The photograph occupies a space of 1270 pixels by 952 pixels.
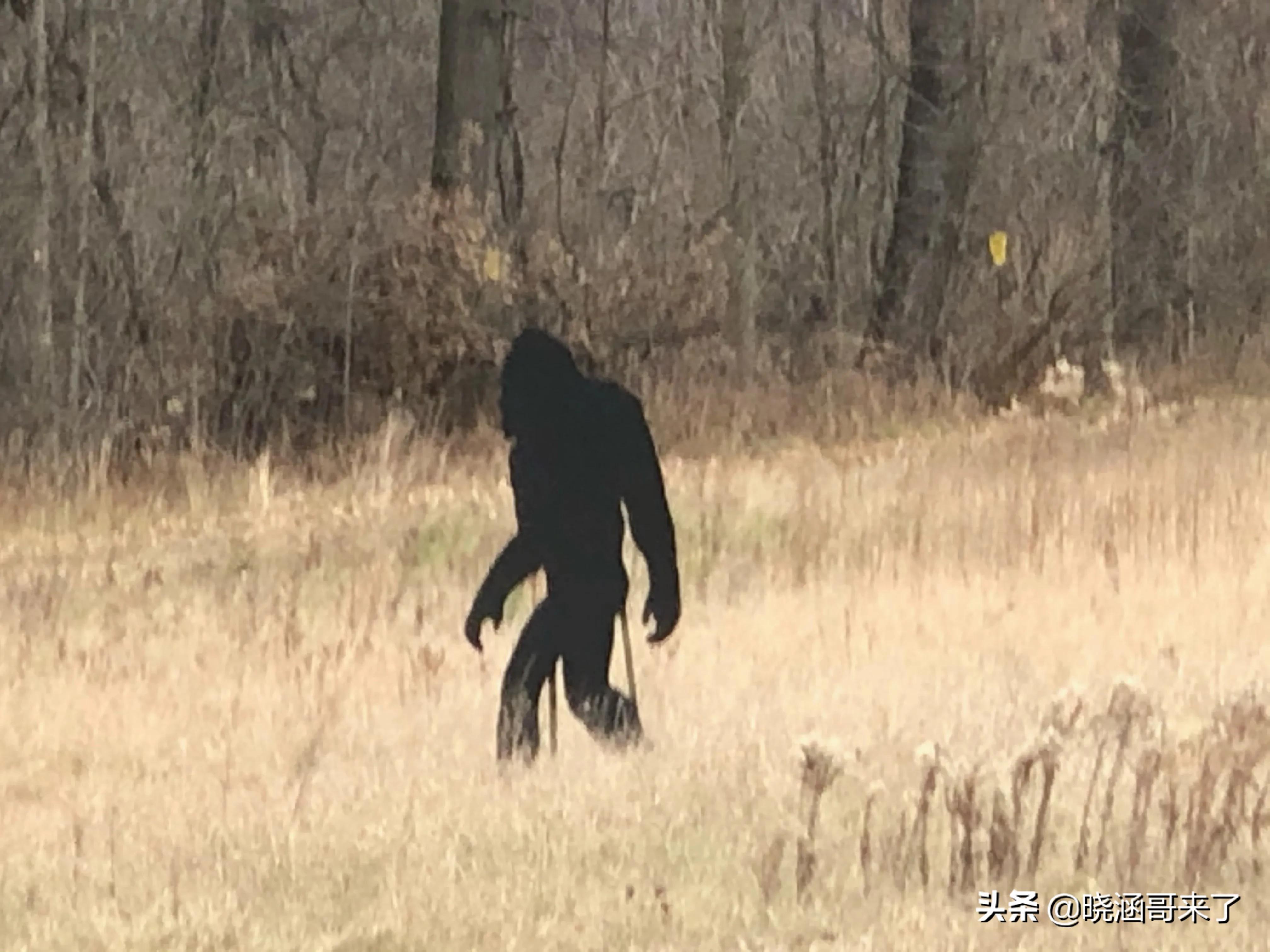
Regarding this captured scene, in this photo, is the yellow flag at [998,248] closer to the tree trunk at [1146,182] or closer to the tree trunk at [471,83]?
the tree trunk at [1146,182]

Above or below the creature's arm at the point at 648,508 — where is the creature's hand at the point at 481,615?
below

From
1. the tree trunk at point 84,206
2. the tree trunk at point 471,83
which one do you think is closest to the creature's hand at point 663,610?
the tree trunk at point 471,83

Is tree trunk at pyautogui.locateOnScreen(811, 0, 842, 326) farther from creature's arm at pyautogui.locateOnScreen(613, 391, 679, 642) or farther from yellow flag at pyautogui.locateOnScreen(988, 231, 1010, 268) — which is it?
creature's arm at pyautogui.locateOnScreen(613, 391, 679, 642)

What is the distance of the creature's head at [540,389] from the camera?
4.27 metres

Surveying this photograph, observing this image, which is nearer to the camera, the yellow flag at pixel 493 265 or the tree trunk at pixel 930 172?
the yellow flag at pixel 493 265

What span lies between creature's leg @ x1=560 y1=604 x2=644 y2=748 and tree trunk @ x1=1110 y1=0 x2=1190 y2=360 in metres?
10.6

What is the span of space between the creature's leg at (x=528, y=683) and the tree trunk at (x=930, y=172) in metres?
8.93

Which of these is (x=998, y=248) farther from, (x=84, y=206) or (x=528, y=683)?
(x=528, y=683)

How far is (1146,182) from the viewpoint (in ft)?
49.4

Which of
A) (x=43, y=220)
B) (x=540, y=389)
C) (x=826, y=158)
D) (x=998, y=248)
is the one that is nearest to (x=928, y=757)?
(x=540, y=389)

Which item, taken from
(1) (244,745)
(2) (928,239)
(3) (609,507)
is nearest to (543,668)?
(3) (609,507)

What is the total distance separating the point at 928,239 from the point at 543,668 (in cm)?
964

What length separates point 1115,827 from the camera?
13.1ft

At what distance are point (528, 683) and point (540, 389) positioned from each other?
736mm
